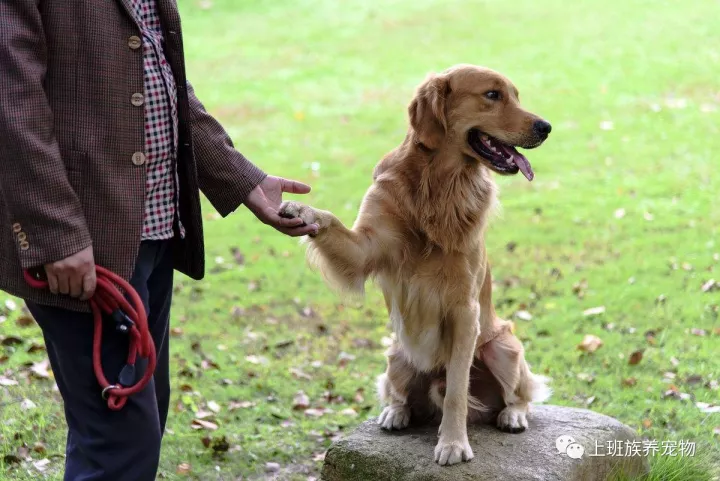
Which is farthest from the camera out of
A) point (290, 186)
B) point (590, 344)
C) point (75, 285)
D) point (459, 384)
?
point (590, 344)

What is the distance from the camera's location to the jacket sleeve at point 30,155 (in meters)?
2.52

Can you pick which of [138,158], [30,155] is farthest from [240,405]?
[30,155]

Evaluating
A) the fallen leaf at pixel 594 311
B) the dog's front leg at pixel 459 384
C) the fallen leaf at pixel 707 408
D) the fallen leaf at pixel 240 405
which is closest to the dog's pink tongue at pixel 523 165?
the dog's front leg at pixel 459 384

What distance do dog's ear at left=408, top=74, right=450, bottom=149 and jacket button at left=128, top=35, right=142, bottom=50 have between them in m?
1.63

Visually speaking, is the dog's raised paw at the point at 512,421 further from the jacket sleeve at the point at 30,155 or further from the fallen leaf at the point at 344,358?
the fallen leaf at the point at 344,358

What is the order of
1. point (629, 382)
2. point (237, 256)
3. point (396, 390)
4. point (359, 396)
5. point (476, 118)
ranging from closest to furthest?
point (476, 118) < point (396, 390) < point (629, 382) < point (359, 396) < point (237, 256)

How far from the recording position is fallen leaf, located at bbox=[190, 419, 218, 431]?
210 inches

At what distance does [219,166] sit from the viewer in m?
3.39

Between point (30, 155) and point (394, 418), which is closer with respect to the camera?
point (30, 155)

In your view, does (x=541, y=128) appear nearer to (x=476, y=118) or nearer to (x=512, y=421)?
(x=476, y=118)

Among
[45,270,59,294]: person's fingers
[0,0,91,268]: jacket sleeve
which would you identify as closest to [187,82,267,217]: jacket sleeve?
[0,0,91,268]: jacket sleeve

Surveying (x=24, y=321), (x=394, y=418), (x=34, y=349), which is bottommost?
(x=24, y=321)

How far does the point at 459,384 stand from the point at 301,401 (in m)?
2.15

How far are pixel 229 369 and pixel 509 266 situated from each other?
3.19 meters
